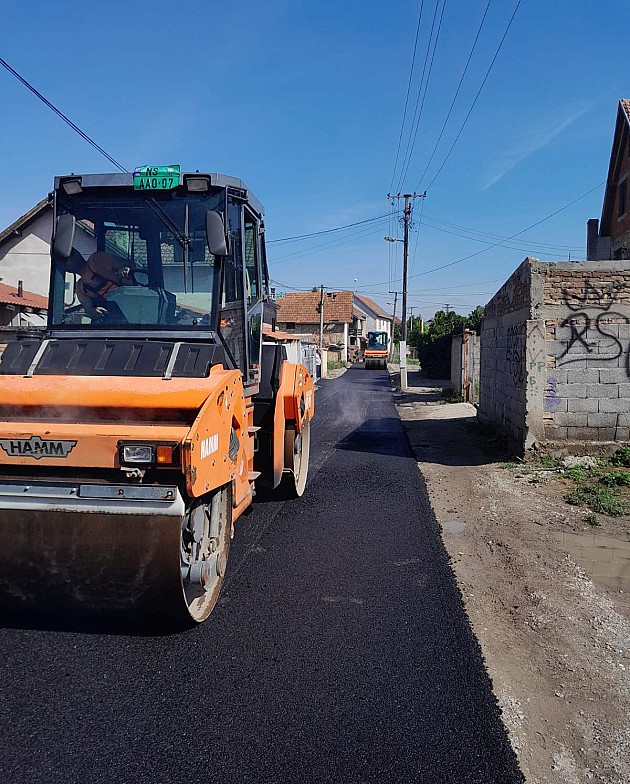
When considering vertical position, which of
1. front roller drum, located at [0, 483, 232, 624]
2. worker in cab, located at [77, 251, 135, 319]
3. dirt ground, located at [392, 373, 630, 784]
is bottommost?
dirt ground, located at [392, 373, 630, 784]

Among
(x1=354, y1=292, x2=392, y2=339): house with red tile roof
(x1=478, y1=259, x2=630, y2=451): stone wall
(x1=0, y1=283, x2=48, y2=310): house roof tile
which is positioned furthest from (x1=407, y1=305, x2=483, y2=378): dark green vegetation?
(x1=354, y1=292, x2=392, y2=339): house with red tile roof

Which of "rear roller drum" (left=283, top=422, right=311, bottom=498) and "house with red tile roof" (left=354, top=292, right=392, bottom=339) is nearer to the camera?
"rear roller drum" (left=283, top=422, right=311, bottom=498)

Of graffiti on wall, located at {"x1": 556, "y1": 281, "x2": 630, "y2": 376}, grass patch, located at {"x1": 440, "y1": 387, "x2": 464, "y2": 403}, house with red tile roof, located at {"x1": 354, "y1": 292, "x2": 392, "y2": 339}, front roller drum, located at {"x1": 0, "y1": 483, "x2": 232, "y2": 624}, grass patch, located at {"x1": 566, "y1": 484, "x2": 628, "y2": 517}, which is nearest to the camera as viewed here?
front roller drum, located at {"x1": 0, "y1": 483, "x2": 232, "y2": 624}

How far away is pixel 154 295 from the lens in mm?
4988

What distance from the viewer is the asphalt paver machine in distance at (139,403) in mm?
3570

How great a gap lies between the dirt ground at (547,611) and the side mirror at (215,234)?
122 inches

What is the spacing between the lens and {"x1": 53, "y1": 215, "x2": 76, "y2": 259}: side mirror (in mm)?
4969

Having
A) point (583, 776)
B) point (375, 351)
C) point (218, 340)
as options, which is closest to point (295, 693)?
point (583, 776)

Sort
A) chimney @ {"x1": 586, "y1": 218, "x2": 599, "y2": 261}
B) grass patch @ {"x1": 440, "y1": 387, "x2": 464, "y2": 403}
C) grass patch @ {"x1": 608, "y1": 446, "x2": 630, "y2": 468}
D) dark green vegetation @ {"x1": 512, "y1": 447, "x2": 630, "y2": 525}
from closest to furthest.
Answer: dark green vegetation @ {"x1": 512, "y1": 447, "x2": 630, "y2": 525} → grass patch @ {"x1": 608, "y1": 446, "x2": 630, "y2": 468} → grass patch @ {"x1": 440, "y1": 387, "x2": 464, "y2": 403} → chimney @ {"x1": 586, "y1": 218, "x2": 599, "y2": 261}

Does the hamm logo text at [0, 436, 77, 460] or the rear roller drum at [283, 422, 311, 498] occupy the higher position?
the hamm logo text at [0, 436, 77, 460]

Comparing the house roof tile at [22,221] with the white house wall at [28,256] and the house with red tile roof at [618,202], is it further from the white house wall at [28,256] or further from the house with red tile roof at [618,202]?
the house with red tile roof at [618,202]

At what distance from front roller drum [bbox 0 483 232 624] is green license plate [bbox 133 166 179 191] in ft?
8.14

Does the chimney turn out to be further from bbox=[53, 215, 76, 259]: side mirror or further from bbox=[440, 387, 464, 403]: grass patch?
bbox=[53, 215, 76, 259]: side mirror

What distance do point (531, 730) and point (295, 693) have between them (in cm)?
118
